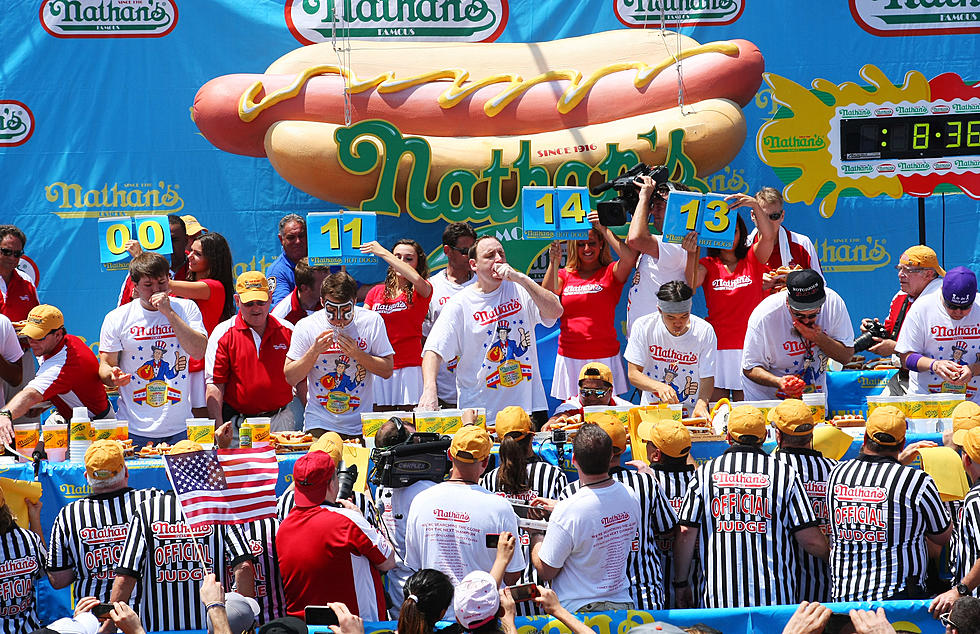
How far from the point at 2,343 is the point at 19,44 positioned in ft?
9.51

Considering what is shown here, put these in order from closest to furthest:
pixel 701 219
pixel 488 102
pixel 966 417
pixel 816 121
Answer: pixel 966 417 → pixel 701 219 → pixel 488 102 → pixel 816 121

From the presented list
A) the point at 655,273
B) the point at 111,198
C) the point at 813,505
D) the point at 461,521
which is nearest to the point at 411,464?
the point at 461,521

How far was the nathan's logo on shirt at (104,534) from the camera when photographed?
14.4 feet

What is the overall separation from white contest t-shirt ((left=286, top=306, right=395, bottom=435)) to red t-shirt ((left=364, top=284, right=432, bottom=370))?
0.80 m

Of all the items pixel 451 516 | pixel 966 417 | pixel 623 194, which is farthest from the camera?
pixel 623 194

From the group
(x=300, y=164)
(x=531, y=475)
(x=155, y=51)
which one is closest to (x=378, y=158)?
(x=300, y=164)

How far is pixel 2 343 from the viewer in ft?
21.5

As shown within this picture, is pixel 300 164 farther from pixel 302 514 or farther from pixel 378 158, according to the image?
pixel 302 514

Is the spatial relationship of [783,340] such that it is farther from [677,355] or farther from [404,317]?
[404,317]

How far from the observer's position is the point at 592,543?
13.9 ft

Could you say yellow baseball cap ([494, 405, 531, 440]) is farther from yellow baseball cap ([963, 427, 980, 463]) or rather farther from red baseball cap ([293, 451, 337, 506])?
yellow baseball cap ([963, 427, 980, 463])

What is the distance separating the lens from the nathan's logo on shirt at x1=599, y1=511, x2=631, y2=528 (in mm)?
4246

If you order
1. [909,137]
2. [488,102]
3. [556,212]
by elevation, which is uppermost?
[488,102]

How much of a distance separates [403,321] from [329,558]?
9.95 ft
